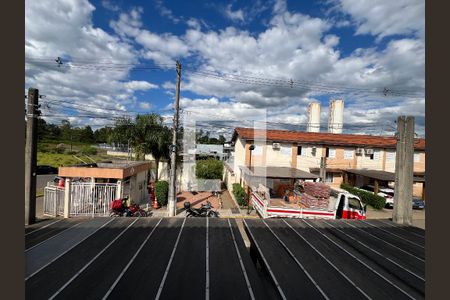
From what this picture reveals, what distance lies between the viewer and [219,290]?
4.09m

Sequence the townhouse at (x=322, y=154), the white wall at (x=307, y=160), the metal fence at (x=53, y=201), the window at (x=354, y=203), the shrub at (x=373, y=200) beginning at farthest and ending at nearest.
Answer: the white wall at (x=307, y=160) < the townhouse at (x=322, y=154) < the shrub at (x=373, y=200) < the window at (x=354, y=203) < the metal fence at (x=53, y=201)

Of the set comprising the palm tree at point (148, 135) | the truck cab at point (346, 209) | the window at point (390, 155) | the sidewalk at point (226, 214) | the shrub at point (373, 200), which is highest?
the palm tree at point (148, 135)

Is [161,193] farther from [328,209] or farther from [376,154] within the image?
[376,154]

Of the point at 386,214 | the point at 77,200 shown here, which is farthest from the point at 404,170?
the point at 77,200

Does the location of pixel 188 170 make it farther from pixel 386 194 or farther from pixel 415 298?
pixel 415 298

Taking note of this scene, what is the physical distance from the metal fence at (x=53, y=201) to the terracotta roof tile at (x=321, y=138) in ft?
47.0

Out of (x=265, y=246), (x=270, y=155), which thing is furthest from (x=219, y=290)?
(x=270, y=155)

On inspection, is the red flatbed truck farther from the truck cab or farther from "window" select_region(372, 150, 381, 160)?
"window" select_region(372, 150, 381, 160)

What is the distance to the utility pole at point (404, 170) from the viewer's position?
9.39m

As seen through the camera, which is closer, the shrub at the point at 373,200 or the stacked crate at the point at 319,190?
the stacked crate at the point at 319,190

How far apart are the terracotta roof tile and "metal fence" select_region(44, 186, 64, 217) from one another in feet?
47.0

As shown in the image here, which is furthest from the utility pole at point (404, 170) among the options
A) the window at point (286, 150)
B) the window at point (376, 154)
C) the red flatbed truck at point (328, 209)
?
the window at point (376, 154)

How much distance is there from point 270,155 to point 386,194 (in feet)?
36.7

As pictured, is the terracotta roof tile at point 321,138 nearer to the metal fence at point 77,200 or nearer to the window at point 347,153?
the window at point 347,153
